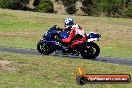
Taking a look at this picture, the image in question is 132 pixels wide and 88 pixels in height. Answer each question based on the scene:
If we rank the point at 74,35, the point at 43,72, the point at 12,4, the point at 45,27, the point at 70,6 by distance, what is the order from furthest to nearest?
1. the point at 70,6
2. the point at 12,4
3. the point at 45,27
4. the point at 74,35
5. the point at 43,72

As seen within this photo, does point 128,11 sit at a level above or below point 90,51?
below

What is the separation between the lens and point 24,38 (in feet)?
116

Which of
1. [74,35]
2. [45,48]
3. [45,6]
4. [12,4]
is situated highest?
[74,35]

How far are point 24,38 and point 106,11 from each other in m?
30.7

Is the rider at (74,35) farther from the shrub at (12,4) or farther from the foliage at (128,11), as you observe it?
the foliage at (128,11)

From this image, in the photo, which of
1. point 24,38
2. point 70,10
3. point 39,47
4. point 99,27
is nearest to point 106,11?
point 70,10

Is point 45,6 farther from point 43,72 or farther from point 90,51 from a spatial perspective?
point 43,72

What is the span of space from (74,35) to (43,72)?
23.9ft

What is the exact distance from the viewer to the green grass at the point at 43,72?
36.6ft

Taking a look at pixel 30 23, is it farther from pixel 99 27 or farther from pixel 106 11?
pixel 106 11

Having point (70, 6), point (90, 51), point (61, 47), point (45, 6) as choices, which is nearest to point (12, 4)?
point (45, 6)

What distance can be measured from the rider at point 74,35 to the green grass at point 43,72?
4.12 meters

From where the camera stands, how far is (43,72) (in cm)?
1255

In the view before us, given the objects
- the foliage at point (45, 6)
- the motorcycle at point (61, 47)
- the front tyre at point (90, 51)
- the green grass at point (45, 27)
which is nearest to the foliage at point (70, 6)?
the foliage at point (45, 6)
